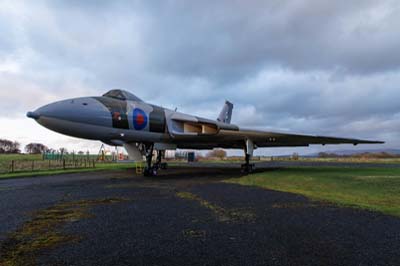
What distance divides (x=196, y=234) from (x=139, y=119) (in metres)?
8.41

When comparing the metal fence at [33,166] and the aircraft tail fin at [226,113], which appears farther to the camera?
the aircraft tail fin at [226,113]

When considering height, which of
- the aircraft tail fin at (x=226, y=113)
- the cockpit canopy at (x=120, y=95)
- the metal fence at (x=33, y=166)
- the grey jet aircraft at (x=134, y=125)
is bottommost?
the metal fence at (x=33, y=166)

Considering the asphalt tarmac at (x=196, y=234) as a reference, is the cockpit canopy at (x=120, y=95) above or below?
above

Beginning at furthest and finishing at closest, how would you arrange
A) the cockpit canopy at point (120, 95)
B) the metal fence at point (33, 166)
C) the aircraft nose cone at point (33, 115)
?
the metal fence at point (33, 166) < the cockpit canopy at point (120, 95) < the aircraft nose cone at point (33, 115)

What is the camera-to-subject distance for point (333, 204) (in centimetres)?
561

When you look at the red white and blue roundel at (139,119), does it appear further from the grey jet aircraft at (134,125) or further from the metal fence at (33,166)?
the metal fence at (33,166)

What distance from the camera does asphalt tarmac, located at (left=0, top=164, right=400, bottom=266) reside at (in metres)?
2.73

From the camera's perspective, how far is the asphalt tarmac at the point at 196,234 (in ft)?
8.95

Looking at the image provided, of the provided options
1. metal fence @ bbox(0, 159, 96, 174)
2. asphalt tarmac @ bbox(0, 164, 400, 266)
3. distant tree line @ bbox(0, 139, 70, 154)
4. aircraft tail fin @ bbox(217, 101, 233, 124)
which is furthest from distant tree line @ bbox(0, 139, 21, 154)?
asphalt tarmac @ bbox(0, 164, 400, 266)

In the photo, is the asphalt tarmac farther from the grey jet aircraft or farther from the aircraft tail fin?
the aircraft tail fin

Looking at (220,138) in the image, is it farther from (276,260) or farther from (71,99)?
(276,260)

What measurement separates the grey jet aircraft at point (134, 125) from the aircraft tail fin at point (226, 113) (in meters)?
10.3

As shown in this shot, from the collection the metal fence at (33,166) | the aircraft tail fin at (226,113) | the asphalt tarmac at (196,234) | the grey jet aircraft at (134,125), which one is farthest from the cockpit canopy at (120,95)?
the aircraft tail fin at (226,113)

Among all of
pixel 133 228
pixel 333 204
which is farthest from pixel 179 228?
pixel 333 204
